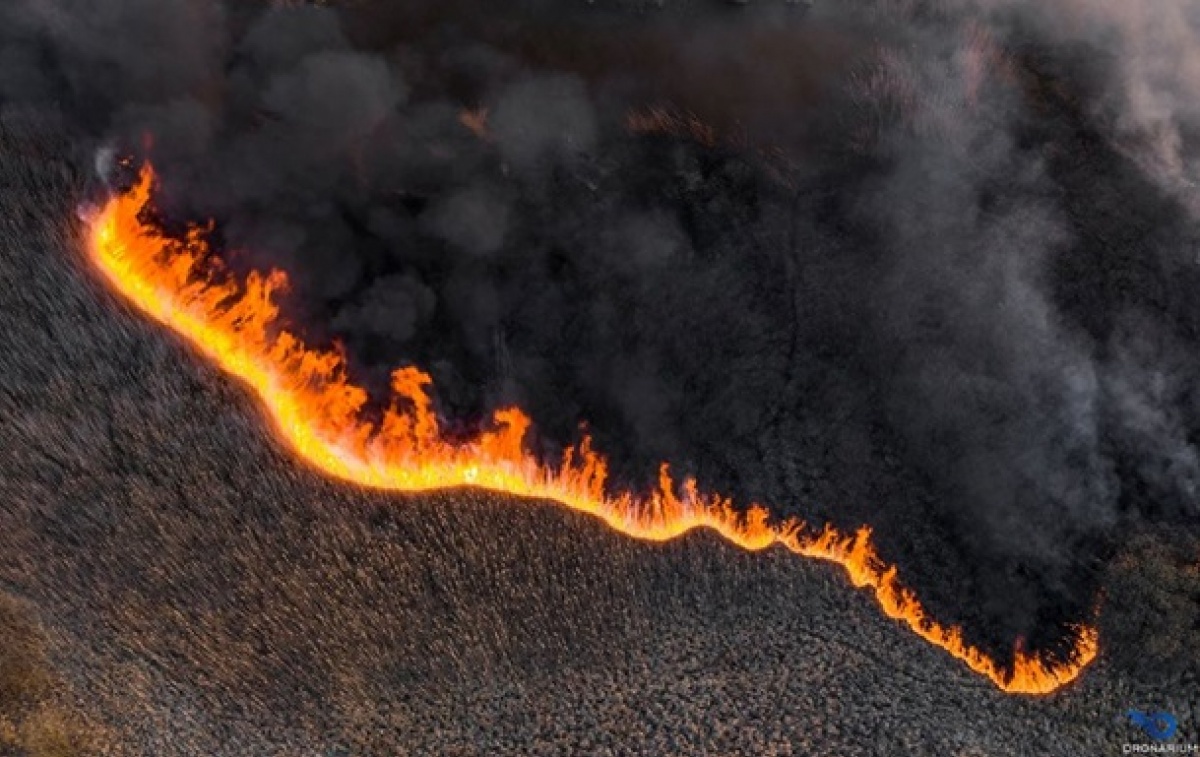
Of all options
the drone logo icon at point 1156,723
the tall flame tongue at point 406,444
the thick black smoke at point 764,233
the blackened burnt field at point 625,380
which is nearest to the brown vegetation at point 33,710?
the blackened burnt field at point 625,380

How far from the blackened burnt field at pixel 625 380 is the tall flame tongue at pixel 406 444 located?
150 mm

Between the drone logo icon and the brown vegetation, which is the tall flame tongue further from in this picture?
the brown vegetation

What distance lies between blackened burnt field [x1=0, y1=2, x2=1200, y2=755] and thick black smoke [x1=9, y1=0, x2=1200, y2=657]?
0.10ft

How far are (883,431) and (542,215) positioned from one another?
10.2 feet

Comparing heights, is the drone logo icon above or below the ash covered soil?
above

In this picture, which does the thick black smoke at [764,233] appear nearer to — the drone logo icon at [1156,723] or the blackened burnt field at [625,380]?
the blackened burnt field at [625,380]

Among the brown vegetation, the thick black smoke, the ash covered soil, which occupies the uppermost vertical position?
the thick black smoke

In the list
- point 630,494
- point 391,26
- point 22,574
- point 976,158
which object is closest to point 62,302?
point 22,574

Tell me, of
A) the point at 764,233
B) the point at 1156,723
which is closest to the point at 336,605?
the point at 764,233

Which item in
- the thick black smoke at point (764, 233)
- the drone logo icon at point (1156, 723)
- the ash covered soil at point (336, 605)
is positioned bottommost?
the ash covered soil at point (336, 605)

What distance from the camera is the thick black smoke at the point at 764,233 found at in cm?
821

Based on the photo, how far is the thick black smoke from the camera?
8211 mm

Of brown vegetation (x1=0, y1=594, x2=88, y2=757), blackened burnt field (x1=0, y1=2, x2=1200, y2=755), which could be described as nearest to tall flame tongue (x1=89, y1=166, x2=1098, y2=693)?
blackened burnt field (x1=0, y1=2, x2=1200, y2=755)

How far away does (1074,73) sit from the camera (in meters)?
8.70
